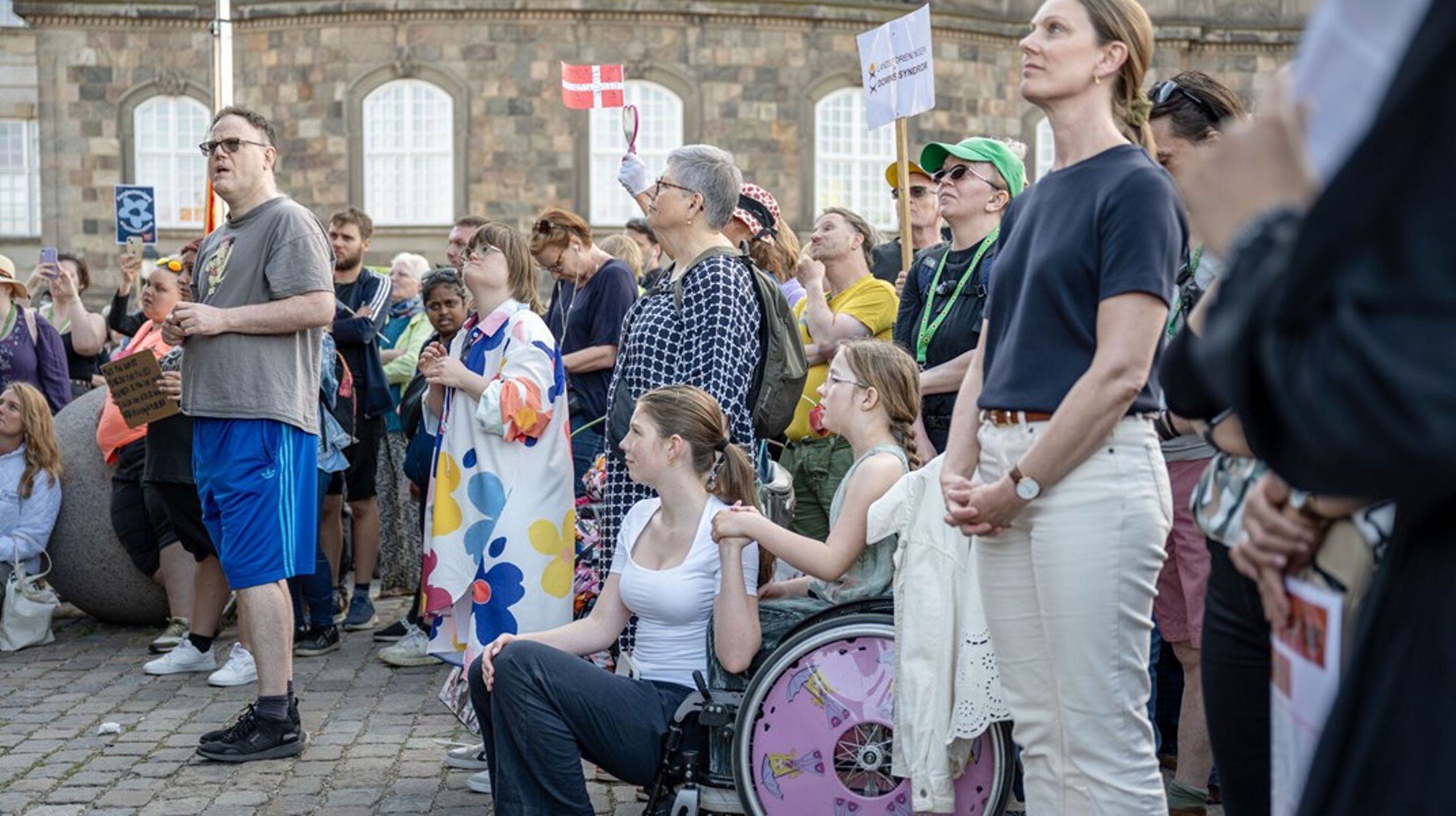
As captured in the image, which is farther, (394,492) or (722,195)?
(394,492)

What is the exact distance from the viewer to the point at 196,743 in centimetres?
655

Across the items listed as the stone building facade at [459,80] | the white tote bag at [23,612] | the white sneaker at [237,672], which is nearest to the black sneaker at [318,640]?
the white sneaker at [237,672]

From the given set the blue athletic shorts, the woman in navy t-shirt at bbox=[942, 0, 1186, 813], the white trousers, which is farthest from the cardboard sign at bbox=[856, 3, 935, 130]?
the white trousers

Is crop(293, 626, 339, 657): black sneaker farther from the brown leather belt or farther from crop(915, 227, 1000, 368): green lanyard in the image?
the brown leather belt

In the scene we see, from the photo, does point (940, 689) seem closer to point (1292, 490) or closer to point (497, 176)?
point (1292, 490)

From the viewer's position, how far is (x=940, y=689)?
4.42 m

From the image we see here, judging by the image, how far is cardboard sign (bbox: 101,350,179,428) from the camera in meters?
7.07

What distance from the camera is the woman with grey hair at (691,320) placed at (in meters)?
5.52

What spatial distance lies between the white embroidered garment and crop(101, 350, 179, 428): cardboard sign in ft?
12.9

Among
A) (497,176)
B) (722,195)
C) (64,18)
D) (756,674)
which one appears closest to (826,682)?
(756,674)

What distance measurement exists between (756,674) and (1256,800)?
2033 millimetres

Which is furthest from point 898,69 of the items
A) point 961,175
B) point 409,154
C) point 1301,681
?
point 409,154

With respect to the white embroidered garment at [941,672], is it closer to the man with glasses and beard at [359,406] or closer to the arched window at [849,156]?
the man with glasses and beard at [359,406]

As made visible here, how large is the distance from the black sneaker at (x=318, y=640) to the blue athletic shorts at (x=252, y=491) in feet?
7.50
